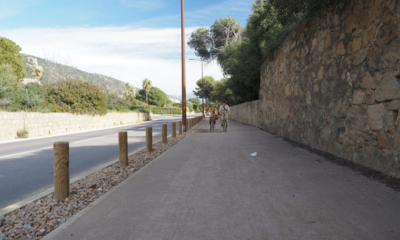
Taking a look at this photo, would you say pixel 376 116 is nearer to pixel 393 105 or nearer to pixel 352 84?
pixel 393 105

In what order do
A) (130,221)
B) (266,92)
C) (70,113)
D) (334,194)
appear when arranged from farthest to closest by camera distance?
(70,113) < (266,92) < (334,194) < (130,221)

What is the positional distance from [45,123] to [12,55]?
2748cm

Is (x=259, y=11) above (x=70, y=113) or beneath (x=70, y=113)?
above

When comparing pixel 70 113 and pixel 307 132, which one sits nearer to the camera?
pixel 307 132

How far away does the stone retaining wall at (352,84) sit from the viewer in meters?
4.68

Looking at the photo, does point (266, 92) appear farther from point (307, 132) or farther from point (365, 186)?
point (365, 186)

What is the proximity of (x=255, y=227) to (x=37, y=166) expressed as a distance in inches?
246

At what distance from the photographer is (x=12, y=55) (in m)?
39.6

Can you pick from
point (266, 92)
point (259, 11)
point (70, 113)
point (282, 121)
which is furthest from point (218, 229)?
point (70, 113)

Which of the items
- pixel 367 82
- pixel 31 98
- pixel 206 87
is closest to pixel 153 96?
pixel 206 87

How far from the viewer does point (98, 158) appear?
27.4ft

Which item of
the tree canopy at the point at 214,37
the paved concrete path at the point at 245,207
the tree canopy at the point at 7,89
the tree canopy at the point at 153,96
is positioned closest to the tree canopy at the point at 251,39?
the tree canopy at the point at 214,37

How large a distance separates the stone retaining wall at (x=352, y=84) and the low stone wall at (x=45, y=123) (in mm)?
15112

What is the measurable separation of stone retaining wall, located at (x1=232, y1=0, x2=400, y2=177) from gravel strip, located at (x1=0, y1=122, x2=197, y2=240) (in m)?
4.81
